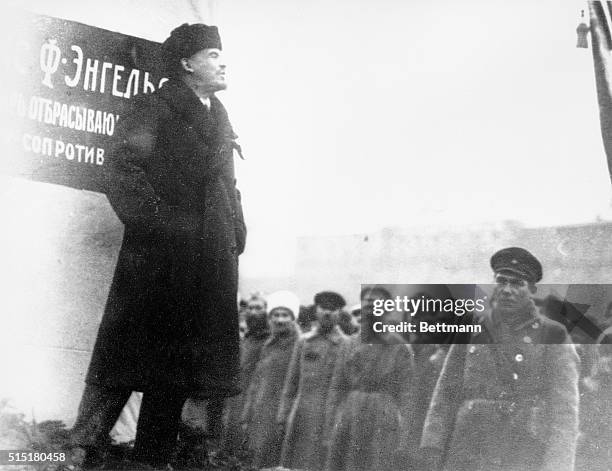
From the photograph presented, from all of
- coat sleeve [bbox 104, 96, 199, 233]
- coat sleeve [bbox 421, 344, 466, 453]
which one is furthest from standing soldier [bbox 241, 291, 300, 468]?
coat sleeve [bbox 421, 344, 466, 453]

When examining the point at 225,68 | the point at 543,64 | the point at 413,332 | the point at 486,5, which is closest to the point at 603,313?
the point at 413,332

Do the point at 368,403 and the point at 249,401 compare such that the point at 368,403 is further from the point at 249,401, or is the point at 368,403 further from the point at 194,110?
the point at 194,110

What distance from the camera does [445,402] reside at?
5.46 metres

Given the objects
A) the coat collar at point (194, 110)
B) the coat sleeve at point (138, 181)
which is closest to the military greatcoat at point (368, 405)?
the coat sleeve at point (138, 181)

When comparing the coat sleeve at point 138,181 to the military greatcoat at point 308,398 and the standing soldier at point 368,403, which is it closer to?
the military greatcoat at point 308,398

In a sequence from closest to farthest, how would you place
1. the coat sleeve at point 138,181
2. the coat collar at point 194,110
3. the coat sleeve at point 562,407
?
the coat sleeve at point 562,407 → the coat sleeve at point 138,181 → the coat collar at point 194,110

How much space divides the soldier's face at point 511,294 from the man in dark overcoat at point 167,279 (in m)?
1.44

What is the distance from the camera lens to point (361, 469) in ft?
18.0

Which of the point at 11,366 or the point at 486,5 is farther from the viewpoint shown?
the point at 486,5

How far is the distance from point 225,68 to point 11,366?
2009mm

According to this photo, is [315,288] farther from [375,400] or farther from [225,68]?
[225,68]

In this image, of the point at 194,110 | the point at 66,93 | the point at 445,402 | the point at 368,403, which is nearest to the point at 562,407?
the point at 445,402

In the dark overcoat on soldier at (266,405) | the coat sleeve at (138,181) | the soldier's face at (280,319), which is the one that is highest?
the coat sleeve at (138,181)

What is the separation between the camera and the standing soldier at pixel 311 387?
5.52 m
